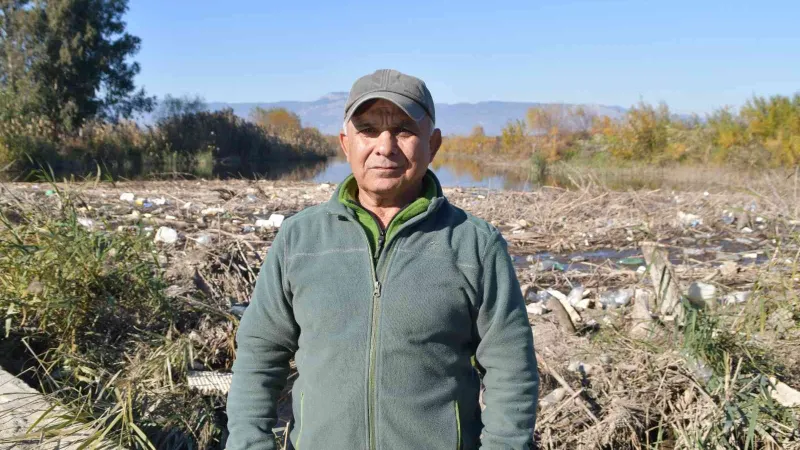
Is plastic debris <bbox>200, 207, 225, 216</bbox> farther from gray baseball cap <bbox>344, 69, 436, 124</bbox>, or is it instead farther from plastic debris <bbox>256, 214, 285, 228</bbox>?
gray baseball cap <bbox>344, 69, 436, 124</bbox>

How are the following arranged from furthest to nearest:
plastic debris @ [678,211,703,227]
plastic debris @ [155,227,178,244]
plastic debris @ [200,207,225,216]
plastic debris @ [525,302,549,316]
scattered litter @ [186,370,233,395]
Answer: plastic debris @ [678,211,703,227]
plastic debris @ [200,207,225,216]
plastic debris @ [155,227,178,244]
plastic debris @ [525,302,549,316]
scattered litter @ [186,370,233,395]

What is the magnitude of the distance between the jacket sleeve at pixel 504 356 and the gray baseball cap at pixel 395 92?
1.17 ft

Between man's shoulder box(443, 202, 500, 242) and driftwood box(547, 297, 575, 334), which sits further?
driftwood box(547, 297, 575, 334)

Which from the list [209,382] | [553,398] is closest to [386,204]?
[553,398]

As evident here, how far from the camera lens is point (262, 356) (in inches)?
66.1

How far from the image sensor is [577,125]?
45656mm

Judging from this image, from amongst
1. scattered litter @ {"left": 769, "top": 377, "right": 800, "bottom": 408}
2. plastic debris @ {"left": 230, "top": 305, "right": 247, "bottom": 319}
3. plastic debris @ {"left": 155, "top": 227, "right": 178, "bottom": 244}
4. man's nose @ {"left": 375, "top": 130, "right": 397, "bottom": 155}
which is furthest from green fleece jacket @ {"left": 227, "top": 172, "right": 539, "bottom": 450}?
plastic debris @ {"left": 155, "top": 227, "right": 178, "bottom": 244}

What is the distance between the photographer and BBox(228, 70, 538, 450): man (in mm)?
1544

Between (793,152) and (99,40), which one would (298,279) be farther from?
(99,40)

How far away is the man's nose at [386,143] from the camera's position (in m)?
1.59

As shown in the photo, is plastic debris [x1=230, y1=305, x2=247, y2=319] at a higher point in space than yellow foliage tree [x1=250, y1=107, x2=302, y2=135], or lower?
lower

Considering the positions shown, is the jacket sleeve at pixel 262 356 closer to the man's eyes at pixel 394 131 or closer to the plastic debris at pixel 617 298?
the man's eyes at pixel 394 131

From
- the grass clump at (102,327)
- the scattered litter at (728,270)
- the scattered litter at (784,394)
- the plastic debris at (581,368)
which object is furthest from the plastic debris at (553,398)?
the scattered litter at (728,270)

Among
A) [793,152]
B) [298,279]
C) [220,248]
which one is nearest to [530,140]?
[793,152]
